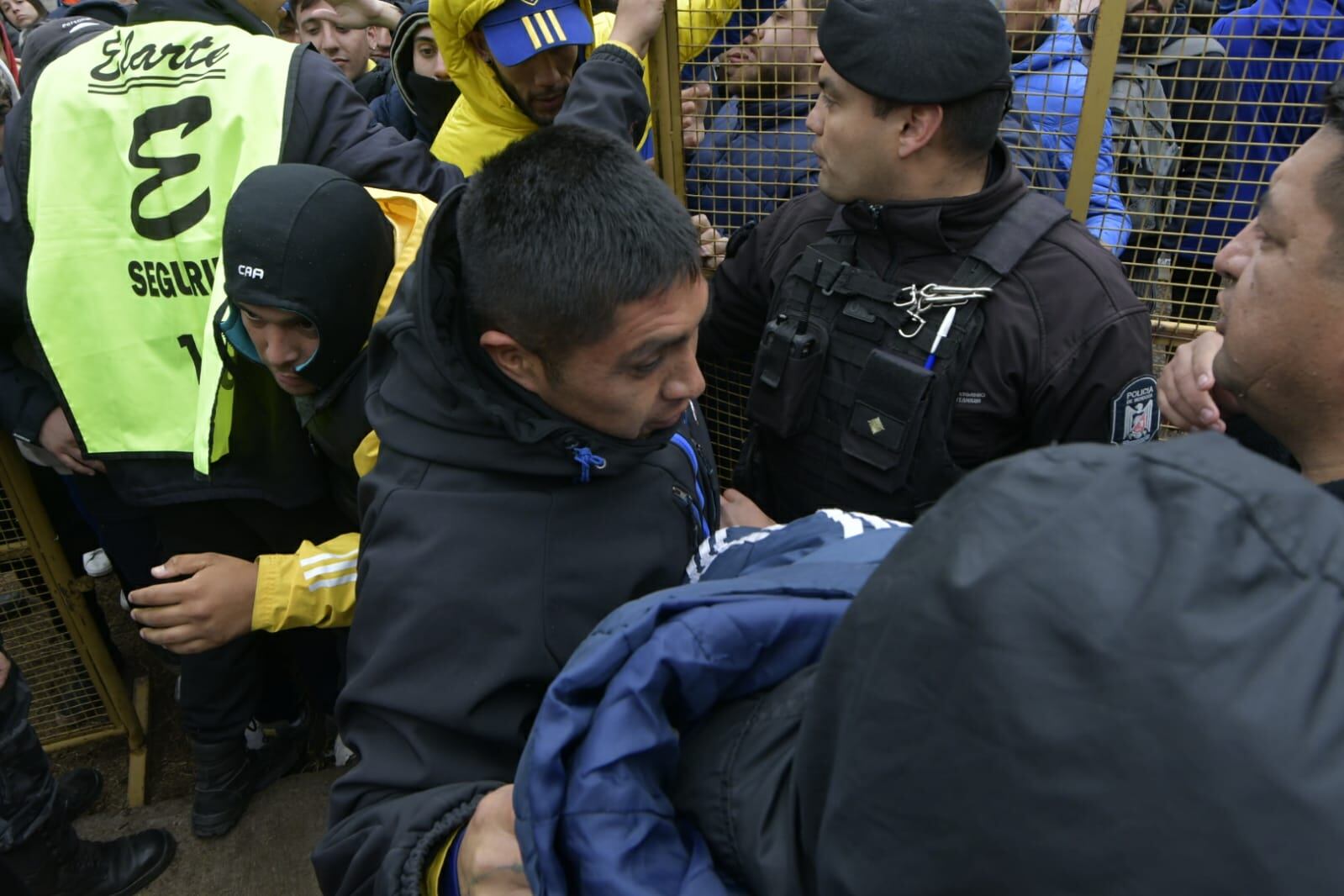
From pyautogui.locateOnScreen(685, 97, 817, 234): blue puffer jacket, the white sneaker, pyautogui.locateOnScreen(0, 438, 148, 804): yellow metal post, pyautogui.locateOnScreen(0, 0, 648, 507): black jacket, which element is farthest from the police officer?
the white sneaker

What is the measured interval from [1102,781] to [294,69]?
7.81 ft

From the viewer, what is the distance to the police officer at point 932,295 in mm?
1826

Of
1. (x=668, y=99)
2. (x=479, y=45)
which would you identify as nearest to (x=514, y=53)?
(x=479, y=45)

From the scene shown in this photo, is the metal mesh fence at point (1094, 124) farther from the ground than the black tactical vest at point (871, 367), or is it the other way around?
the metal mesh fence at point (1094, 124)

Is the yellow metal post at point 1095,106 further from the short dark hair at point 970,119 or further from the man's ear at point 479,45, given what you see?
the man's ear at point 479,45

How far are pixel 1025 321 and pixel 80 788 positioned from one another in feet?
11.3

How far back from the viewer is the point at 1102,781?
1.45 feet

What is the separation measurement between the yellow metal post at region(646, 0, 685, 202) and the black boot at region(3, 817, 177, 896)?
8.27 feet

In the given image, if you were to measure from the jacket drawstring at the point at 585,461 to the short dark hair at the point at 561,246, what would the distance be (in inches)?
5.6

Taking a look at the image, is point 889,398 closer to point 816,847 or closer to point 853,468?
point 853,468

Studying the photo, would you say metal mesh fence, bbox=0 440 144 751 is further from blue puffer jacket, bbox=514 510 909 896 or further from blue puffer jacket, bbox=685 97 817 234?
blue puffer jacket, bbox=514 510 909 896

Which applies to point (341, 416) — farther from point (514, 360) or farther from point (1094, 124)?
point (1094, 124)

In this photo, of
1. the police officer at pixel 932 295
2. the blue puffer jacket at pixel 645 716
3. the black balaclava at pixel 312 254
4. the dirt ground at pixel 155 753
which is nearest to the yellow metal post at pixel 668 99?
the police officer at pixel 932 295

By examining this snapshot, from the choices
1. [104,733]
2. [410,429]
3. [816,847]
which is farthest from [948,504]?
[104,733]
